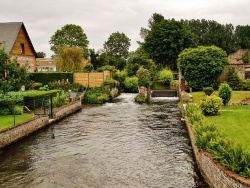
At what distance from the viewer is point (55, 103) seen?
3028 cm

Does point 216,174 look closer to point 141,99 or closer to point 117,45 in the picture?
point 141,99

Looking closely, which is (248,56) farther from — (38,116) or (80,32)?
(38,116)

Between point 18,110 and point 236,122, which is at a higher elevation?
point 18,110

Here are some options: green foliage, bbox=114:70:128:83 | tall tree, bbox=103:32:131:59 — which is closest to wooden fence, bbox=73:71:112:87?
green foliage, bbox=114:70:128:83

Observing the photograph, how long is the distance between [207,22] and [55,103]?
259 feet

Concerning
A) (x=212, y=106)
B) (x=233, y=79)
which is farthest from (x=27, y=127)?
(x=233, y=79)

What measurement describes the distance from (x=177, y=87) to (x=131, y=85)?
7524mm

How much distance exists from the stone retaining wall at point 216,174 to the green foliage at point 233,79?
2715cm

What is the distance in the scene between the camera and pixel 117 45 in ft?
385

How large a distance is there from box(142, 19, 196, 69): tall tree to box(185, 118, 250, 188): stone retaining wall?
5380 centimetres

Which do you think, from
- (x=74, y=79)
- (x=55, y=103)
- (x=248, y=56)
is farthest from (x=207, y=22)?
(x=55, y=103)

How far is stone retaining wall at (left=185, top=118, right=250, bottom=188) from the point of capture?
9.50 metres

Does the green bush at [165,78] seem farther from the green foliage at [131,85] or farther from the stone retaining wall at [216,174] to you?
the stone retaining wall at [216,174]

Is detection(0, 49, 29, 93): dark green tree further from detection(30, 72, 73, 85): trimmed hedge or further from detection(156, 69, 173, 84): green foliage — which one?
detection(156, 69, 173, 84): green foliage
